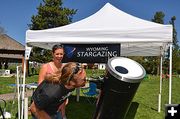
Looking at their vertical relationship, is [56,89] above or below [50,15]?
below

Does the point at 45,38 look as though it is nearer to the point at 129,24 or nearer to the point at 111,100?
the point at 129,24

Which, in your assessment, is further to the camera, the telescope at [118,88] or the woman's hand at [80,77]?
the woman's hand at [80,77]

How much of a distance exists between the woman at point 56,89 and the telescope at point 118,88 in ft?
0.92

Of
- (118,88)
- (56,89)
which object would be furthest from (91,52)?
(118,88)

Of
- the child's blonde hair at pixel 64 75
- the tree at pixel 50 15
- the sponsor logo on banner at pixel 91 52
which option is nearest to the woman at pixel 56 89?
the child's blonde hair at pixel 64 75

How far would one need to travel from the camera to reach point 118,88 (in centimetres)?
214

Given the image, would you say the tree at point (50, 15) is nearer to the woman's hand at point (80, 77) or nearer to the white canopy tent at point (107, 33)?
the white canopy tent at point (107, 33)

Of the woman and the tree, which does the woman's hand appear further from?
the tree

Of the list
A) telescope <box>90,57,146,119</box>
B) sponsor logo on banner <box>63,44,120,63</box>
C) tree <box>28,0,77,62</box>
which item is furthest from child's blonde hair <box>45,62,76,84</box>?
tree <box>28,0,77,62</box>

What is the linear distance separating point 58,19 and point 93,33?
42.1m

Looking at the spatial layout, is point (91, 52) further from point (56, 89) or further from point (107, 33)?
point (56, 89)

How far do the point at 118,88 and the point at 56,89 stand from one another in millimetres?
777

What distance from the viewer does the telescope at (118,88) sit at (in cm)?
214

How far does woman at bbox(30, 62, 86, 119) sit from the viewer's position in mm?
2502
